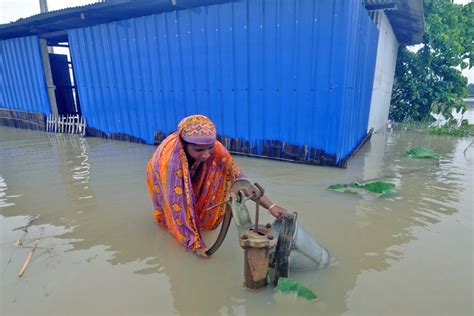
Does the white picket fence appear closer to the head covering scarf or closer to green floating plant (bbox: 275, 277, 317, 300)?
the head covering scarf

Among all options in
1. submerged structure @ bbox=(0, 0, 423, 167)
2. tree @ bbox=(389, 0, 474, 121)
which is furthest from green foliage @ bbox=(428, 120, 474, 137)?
submerged structure @ bbox=(0, 0, 423, 167)

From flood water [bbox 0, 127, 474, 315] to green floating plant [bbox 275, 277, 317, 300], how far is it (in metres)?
0.04

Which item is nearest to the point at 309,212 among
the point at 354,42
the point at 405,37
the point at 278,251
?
the point at 278,251

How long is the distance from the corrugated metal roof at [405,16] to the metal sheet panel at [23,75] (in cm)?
902

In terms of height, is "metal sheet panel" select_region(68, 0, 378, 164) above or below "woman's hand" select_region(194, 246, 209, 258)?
above

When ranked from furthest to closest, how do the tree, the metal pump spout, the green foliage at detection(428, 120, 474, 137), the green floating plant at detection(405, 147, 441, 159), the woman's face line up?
the tree < the green foliage at detection(428, 120, 474, 137) < the green floating plant at detection(405, 147, 441, 159) < the woman's face < the metal pump spout

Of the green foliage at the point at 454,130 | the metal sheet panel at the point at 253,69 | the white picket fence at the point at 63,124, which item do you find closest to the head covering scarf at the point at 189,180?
the metal sheet panel at the point at 253,69

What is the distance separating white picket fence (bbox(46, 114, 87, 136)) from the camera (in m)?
9.14

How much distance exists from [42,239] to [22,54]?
892 cm

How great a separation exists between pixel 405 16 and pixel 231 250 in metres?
8.34

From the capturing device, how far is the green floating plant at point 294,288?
→ 1.94 m

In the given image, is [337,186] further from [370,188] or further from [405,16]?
[405,16]

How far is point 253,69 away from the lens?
5.31 meters

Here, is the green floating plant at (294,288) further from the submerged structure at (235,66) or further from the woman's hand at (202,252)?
the submerged structure at (235,66)
